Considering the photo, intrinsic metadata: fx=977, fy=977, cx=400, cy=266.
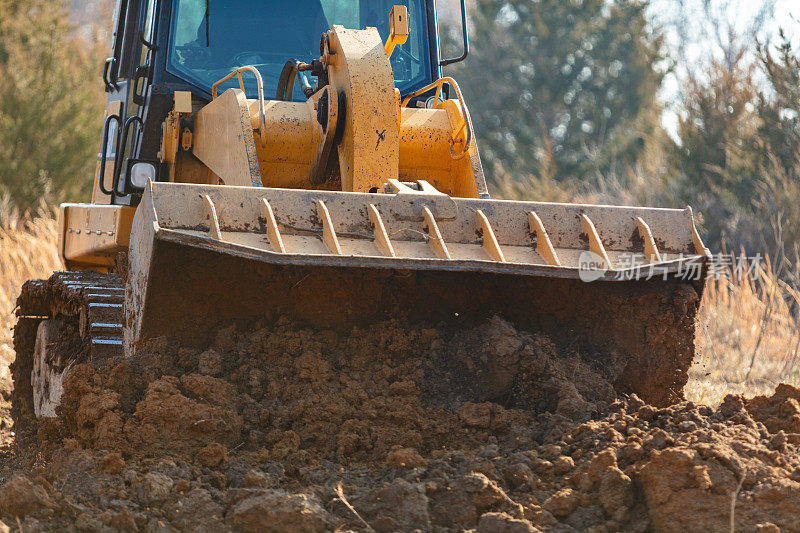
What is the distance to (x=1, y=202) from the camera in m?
12.4

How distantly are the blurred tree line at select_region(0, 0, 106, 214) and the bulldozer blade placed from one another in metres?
9.94

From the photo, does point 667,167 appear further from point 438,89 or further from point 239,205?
point 239,205

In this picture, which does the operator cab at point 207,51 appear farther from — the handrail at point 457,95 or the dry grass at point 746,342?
the dry grass at point 746,342

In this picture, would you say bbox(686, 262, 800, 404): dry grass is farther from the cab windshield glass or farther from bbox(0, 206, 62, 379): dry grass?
bbox(0, 206, 62, 379): dry grass

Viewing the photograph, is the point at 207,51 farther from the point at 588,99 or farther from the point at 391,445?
the point at 588,99

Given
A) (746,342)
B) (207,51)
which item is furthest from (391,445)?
(746,342)

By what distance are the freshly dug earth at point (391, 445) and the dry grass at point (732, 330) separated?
2603 millimetres

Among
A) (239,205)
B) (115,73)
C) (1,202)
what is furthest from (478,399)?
(1,202)

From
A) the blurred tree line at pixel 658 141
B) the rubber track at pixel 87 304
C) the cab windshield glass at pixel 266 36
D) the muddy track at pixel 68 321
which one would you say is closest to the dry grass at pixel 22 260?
the blurred tree line at pixel 658 141

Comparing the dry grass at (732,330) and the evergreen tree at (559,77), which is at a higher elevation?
the evergreen tree at (559,77)

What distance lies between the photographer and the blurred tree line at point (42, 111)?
1352 cm

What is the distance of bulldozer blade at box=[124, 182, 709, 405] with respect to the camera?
3.73 m

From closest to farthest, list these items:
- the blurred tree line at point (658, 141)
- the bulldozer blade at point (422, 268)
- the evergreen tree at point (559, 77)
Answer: the bulldozer blade at point (422, 268)
the blurred tree line at point (658, 141)
the evergreen tree at point (559, 77)

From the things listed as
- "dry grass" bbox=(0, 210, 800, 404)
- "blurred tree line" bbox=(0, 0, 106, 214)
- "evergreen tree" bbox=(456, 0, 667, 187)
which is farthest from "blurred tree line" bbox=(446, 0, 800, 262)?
"blurred tree line" bbox=(0, 0, 106, 214)
